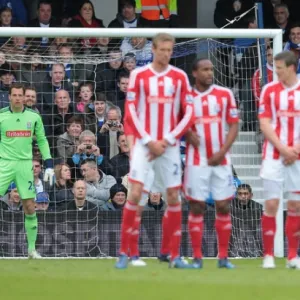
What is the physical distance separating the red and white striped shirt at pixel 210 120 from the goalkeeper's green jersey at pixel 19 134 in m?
3.70

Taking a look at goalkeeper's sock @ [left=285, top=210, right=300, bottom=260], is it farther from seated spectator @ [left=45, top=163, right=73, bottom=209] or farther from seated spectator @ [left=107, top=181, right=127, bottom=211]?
seated spectator @ [left=45, top=163, right=73, bottom=209]

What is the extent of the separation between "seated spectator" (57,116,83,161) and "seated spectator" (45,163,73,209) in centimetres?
26

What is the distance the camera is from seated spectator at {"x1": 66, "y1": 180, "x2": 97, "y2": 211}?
55.4 ft

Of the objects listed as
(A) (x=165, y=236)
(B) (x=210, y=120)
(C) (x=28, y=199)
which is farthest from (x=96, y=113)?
(B) (x=210, y=120)

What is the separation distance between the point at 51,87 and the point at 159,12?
11.6ft

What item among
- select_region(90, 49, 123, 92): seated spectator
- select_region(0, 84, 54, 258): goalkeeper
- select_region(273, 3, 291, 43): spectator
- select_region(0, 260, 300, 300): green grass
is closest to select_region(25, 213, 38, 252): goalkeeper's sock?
select_region(0, 84, 54, 258): goalkeeper

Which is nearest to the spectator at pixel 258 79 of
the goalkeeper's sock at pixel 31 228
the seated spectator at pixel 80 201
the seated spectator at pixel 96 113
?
the seated spectator at pixel 96 113

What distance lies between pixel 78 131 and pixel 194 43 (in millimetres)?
1996

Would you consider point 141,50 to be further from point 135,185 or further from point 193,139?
point 135,185

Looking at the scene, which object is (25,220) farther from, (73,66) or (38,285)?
(38,285)

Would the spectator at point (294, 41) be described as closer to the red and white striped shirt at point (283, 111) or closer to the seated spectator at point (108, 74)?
the seated spectator at point (108, 74)

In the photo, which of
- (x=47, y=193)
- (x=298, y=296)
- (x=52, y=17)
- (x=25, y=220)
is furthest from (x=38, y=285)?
(x=52, y=17)

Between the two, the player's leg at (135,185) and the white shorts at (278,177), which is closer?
the player's leg at (135,185)

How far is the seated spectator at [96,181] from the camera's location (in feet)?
56.7
